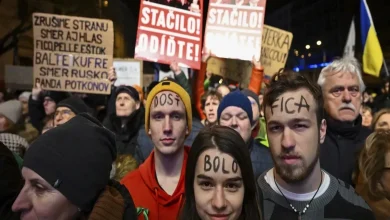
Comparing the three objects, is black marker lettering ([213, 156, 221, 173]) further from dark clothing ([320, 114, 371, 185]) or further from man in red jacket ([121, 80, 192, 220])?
dark clothing ([320, 114, 371, 185])

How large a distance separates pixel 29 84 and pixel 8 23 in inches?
156

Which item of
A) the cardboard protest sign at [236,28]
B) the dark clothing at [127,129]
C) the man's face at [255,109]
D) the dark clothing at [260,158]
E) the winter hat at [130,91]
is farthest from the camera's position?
the cardboard protest sign at [236,28]

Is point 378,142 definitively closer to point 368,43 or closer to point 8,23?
point 368,43

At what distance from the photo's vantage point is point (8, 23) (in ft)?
46.4

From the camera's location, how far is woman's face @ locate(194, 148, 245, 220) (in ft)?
7.39

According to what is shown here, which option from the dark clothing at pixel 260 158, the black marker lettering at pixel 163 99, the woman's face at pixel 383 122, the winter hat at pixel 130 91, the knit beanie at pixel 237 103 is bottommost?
the dark clothing at pixel 260 158

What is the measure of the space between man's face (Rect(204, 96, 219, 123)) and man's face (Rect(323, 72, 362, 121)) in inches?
70.4

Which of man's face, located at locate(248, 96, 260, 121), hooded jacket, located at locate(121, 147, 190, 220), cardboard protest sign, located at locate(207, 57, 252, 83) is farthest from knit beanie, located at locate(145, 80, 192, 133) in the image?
cardboard protest sign, located at locate(207, 57, 252, 83)

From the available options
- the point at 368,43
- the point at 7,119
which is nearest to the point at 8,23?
the point at 7,119

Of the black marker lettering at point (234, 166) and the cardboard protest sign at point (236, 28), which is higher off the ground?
the cardboard protest sign at point (236, 28)

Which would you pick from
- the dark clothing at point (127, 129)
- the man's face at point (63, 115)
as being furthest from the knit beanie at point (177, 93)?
the man's face at point (63, 115)

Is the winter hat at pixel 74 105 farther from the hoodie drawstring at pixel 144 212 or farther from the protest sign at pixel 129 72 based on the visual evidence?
the protest sign at pixel 129 72

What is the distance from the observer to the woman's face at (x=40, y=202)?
1872mm

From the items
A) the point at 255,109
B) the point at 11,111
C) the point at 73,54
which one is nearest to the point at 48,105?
the point at 73,54
